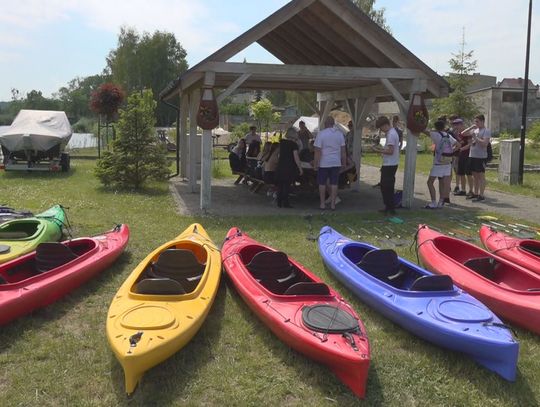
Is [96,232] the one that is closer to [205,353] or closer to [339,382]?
[205,353]

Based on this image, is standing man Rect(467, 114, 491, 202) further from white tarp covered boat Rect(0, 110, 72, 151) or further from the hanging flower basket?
white tarp covered boat Rect(0, 110, 72, 151)

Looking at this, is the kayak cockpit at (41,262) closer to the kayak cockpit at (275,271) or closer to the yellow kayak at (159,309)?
the yellow kayak at (159,309)

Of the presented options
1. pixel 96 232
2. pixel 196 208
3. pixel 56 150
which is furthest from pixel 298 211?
pixel 56 150

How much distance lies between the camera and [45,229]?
6.71m

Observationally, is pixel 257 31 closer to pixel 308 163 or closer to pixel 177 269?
pixel 308 163

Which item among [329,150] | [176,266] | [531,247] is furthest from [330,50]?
[176,266]

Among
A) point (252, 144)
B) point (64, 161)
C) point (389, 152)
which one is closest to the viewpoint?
point (389, 152)

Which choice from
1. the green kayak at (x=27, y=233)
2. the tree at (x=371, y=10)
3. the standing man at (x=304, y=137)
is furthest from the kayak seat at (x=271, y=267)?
the tree at (x=371, y=10)

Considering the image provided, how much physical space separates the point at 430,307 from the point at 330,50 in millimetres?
8156

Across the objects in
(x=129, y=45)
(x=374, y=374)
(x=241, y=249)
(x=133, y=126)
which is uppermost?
(x=129, y=45)

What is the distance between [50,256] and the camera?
548 centimetres

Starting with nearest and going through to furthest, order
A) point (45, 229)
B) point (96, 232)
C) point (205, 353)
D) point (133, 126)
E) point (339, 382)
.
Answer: point (339, 382), point (205, 353), point (45, 229), point (96, 232), point (133, 126)

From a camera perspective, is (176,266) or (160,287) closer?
(160,287)

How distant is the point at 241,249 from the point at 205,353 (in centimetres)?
188
